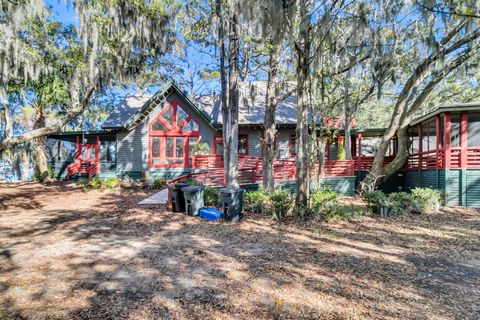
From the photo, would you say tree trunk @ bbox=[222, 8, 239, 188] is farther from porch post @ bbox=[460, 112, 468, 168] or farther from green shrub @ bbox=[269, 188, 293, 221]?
porch post @ bbox=[460, 112, 468, 168]

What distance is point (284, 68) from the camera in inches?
478

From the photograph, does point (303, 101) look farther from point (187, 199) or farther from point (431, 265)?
point (431, 265)

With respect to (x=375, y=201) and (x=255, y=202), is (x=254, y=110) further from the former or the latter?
(x=375, y=201)

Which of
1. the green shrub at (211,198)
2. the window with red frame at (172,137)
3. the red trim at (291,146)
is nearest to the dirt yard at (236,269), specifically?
the green shrub at (211,198)

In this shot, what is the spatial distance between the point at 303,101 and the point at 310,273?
4.98 metres

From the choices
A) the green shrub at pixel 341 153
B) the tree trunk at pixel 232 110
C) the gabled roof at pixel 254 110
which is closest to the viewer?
the tree trunk at pixel 232 110

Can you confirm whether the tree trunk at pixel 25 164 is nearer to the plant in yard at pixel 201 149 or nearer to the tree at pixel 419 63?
the plant in yard at pixel 201 149

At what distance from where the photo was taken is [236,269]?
12.6ft

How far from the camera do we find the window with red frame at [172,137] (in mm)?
14414

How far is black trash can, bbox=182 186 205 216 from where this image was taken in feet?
24.7

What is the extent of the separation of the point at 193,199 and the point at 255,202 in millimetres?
1851

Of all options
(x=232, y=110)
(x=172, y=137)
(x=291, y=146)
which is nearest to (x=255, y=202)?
(x=232, y=110)

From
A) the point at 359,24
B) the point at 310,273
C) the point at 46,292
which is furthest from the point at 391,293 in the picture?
the point at 359,24

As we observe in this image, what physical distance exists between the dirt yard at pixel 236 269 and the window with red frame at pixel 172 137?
25.0 feet
